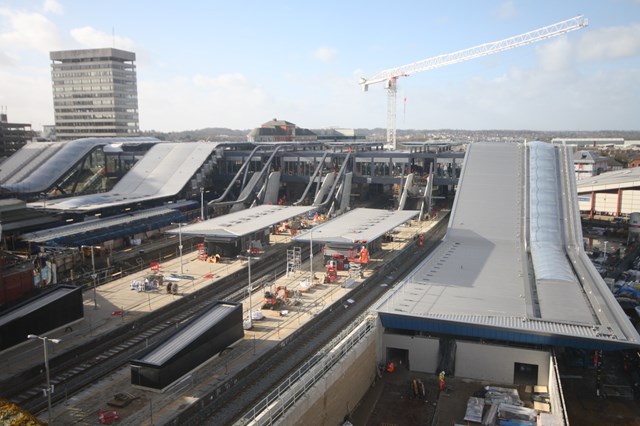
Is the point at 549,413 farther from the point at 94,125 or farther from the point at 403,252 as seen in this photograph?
the point at 94,125

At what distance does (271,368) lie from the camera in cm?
2395

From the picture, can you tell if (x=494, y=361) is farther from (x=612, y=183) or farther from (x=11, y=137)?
(x=11, y=137)

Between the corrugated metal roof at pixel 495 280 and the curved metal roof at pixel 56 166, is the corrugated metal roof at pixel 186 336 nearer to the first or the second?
the corrugated metal roof at pixel 495 280

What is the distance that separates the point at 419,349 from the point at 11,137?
Answer: 10269 centimetres

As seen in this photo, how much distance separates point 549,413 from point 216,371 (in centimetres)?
1329

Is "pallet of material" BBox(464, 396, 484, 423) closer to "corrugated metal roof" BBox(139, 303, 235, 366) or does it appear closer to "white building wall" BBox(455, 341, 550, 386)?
"white building wall" BBox(455, 341, 550, 386)

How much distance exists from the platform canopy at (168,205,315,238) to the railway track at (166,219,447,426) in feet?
38.5

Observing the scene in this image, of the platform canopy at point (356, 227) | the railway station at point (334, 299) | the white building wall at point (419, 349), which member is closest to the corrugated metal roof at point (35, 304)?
the railway station at point (334, 299)

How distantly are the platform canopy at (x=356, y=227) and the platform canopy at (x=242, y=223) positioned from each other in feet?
15.5

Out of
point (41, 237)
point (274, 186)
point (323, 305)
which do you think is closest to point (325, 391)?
point (323, 305)

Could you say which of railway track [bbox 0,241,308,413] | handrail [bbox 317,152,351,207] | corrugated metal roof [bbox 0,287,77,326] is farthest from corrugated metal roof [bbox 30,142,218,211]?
corrugated metal roof [bbox 0,287,77,326]

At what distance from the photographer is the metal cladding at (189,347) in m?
21.1

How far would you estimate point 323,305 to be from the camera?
31.6 m

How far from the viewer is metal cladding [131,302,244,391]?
2108cm
